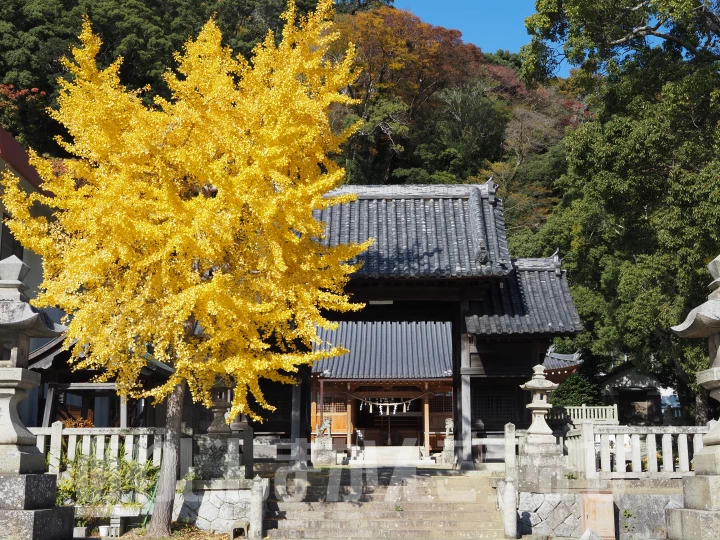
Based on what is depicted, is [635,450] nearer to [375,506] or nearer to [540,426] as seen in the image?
[540,426]

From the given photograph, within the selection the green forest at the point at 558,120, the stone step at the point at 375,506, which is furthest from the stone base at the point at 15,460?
the green forest at the point at 558,120

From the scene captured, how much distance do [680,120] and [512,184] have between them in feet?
85.5

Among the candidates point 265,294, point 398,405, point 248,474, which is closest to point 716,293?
point 265,294

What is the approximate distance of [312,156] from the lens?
12.4m

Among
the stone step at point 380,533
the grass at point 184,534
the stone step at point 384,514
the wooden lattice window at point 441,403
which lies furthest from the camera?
the wooden lattice window at point 441,403

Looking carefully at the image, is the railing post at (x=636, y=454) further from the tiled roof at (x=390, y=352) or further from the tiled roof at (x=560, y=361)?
the tiled roof at (x=390, y=352)

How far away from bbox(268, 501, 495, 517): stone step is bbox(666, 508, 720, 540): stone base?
6469mm

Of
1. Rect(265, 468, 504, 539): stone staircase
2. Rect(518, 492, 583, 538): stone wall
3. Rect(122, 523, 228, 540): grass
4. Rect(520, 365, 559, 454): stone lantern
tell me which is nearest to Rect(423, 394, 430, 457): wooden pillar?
Rect(265, 468, 504, 539): stone staircase

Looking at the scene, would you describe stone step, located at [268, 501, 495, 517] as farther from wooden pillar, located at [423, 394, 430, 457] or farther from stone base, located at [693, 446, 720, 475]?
wooden pillar, located at [423, 394, 430, 457]

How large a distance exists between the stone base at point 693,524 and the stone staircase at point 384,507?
227 inches

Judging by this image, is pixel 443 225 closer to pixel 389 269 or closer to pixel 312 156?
pixel 389 269

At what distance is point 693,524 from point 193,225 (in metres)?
7.40

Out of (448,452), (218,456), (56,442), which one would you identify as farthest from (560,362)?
(56,442)

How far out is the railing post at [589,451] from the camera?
13438mm
